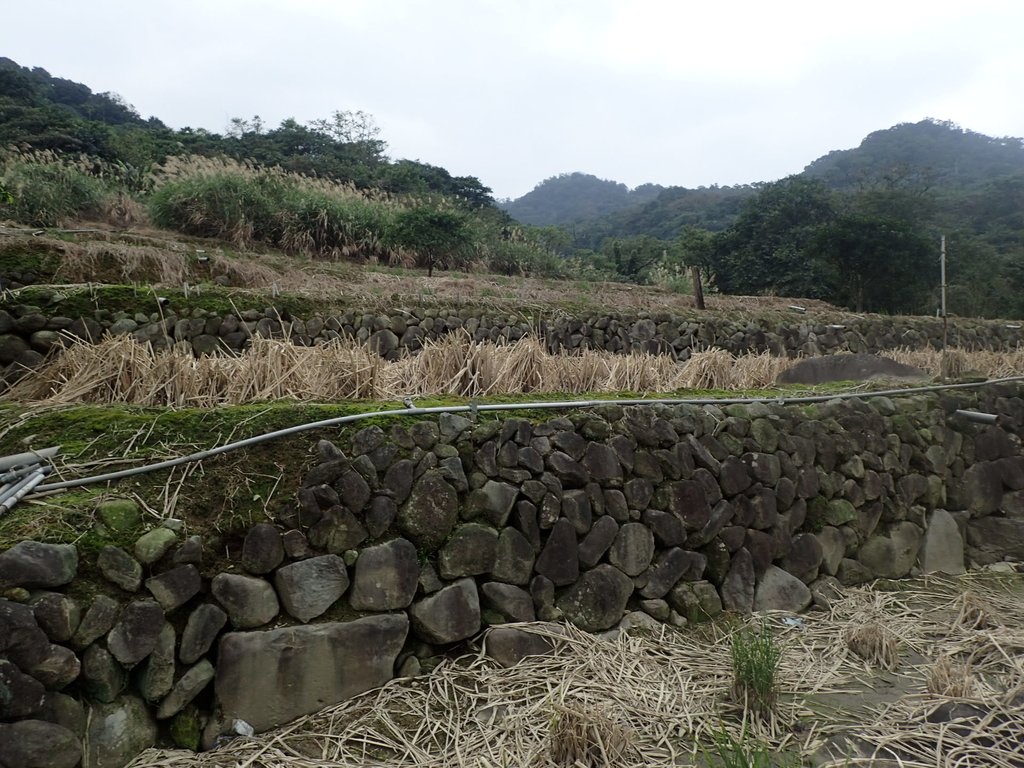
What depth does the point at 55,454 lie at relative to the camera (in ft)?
7.23

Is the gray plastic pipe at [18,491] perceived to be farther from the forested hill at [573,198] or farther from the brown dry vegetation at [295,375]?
the forested hill at [573,198]

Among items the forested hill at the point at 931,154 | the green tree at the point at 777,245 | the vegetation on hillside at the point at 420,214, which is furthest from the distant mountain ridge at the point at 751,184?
the green tree at the point at 777,245

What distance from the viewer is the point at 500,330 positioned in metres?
8.03

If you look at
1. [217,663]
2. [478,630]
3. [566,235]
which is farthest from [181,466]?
[566,235]

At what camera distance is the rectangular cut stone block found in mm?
2074

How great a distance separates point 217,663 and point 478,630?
0.93 meters

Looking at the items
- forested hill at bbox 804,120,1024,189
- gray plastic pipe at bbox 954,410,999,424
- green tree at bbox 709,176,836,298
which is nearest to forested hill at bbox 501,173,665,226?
forested hill at bbox 804,120,1024,189

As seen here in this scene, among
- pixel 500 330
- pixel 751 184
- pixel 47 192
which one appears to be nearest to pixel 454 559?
pixel 500 330

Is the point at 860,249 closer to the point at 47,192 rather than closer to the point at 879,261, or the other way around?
the point at 879,261

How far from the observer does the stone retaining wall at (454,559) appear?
73.7 inches

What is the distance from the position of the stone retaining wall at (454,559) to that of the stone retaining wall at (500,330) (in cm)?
166

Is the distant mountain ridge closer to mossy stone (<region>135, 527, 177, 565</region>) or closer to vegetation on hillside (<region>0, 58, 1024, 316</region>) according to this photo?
vegetation on hillside (<region>0, 58, 1024, 316</region>)

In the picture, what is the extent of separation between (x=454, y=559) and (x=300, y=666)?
2.11 feet

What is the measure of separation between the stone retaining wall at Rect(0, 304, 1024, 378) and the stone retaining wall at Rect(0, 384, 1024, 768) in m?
1.66
